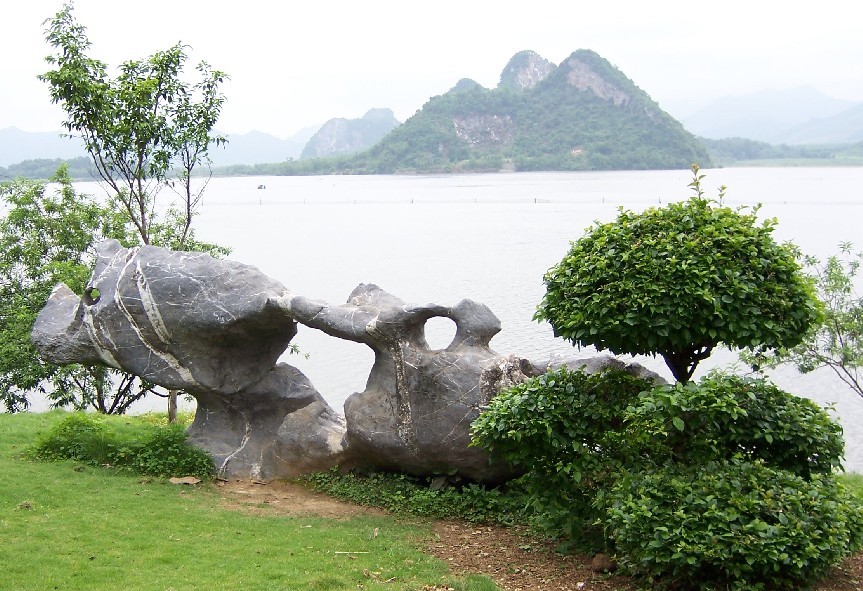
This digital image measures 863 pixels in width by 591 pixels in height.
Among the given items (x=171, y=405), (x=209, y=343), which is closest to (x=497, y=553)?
(x=209, y=343)

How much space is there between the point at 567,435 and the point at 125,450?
19.2 feet

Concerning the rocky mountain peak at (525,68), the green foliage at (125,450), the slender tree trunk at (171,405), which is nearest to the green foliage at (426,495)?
the green foliage at (125,450)

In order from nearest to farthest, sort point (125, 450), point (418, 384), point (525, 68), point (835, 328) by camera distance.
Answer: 1. point (418, 384)
2. point (125, 450)
3. point (835, 328)
4. point (525, 68)

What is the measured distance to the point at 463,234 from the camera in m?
45.6

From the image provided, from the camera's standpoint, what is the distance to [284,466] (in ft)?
34.1

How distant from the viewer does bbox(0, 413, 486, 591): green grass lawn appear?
6801 millimetres

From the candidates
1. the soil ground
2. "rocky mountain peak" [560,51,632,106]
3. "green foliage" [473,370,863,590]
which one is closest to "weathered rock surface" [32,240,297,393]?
the soil ground

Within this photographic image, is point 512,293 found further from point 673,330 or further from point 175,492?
point 673,330

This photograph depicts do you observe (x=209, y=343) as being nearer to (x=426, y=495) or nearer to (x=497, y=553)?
(x=426, y=495)

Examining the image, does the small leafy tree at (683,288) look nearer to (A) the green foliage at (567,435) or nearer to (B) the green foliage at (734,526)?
(A) the green foliage at (567,435)

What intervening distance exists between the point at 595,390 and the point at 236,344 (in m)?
4.93

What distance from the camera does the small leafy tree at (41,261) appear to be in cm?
1505

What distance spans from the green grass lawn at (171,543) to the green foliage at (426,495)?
0.45 meters

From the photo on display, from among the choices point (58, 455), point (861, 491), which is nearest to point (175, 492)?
point (58, 455)
